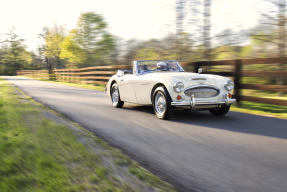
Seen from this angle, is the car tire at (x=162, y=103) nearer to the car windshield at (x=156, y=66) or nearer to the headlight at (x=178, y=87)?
the headlight at (x=178, y=87)

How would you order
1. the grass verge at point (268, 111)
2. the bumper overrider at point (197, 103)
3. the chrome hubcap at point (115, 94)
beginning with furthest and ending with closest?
the chrome hubcap at point (115, 94), the grass verge at point (268, 111), the bumper overrider at point (197, 103)

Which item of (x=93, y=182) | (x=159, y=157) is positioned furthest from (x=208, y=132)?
(x=93, y=182)

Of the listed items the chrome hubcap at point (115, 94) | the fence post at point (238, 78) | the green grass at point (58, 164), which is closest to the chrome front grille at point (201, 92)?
the green grass at point (58, 164)

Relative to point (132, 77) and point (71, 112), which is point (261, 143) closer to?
point (132, 77)

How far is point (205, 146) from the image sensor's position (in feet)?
13.4

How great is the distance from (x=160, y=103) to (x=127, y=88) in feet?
5.35

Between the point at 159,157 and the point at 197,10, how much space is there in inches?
449

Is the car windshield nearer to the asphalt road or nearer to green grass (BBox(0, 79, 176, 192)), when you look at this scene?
the asphalt road

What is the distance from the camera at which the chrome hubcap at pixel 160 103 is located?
619 cm

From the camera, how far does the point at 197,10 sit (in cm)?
1375

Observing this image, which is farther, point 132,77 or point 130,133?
point 132,77

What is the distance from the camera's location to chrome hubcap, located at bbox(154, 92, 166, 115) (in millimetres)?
6188

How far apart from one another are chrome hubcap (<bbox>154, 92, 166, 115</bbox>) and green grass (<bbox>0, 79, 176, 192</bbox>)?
6.45 ft

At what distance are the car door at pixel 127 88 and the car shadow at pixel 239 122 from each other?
1.24m
